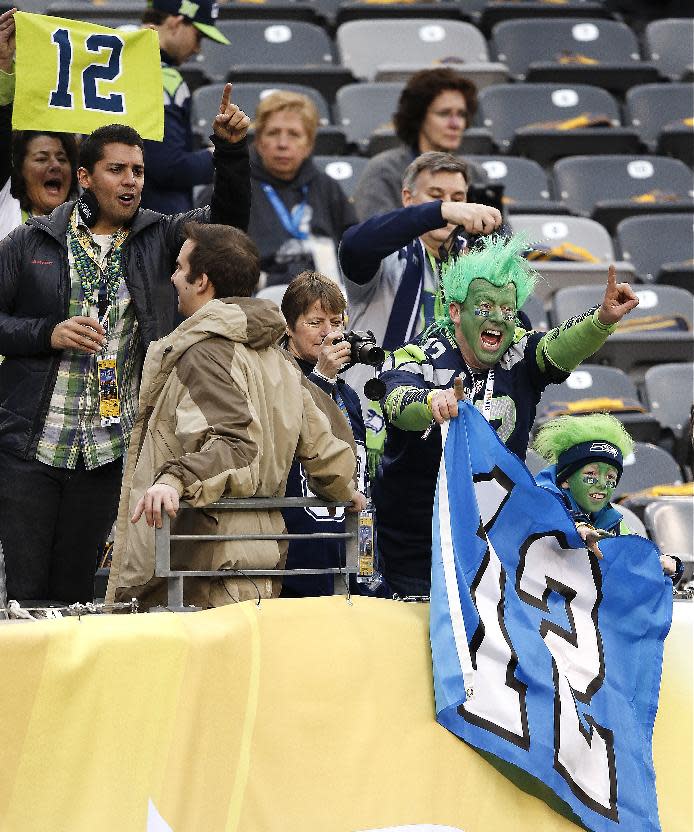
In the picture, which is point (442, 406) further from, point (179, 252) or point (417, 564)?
point (179, 252)

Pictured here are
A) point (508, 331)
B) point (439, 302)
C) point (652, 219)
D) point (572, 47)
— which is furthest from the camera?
point (572, 47)

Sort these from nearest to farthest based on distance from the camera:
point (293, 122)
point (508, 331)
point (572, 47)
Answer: point (508, 331)
point (293, 122)
point (572, 47)

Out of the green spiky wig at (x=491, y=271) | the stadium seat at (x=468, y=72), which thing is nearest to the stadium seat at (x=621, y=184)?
the stadium seat at (x=468, y=72)

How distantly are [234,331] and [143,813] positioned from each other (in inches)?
50.0

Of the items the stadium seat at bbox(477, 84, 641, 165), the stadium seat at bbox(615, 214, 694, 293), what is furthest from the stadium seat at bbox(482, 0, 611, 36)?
the stadium seat at bbox(615, 214, 694, 293)

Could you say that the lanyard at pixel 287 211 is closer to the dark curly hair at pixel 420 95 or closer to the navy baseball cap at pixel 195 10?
the dark curly hair at pixel 420 95

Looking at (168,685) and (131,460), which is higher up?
(131,460)

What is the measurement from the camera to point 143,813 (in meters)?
3.41

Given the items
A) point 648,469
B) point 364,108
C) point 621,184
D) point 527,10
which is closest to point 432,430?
point 648,469

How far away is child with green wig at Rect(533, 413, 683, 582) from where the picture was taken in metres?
4.82

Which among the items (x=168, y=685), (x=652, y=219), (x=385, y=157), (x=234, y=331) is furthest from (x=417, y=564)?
(x=652, y=219)

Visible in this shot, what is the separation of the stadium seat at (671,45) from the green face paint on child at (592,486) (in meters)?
6.31

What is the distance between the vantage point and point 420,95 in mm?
6477

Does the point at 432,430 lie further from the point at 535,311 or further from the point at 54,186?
the point at 535,311
